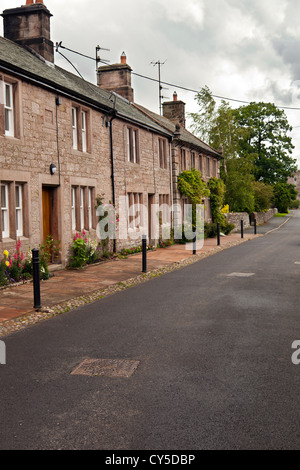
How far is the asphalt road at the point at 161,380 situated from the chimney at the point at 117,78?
1713 cm

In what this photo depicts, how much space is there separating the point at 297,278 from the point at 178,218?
45.6ft

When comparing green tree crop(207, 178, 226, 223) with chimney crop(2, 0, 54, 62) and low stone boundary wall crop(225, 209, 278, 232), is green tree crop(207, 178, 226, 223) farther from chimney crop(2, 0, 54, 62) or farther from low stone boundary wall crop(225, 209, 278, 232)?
chimney crop(2, 0, 54, 62)

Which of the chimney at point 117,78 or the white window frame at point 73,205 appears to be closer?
the white window frame at point 73,205

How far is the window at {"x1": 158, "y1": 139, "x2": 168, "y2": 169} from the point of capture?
23.9m

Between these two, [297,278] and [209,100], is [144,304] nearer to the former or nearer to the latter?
[297,278]

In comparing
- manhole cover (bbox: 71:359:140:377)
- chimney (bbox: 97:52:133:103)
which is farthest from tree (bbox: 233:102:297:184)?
manhole cover (bbox: 71:359:140:377)

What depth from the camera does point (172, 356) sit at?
568 cm

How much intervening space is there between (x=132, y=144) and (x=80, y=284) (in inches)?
398

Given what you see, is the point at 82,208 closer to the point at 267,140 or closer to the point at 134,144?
the point at 134,144

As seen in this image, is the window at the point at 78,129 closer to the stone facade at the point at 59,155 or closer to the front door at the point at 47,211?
the stone facade at the point at 59,155

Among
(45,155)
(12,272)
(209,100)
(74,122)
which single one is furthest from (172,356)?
(209,100)

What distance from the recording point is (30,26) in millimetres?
15555

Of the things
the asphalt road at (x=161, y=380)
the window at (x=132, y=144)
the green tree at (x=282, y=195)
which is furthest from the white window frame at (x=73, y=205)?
the green tree at (x=282, y=195)

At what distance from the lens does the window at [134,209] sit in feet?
65.1
